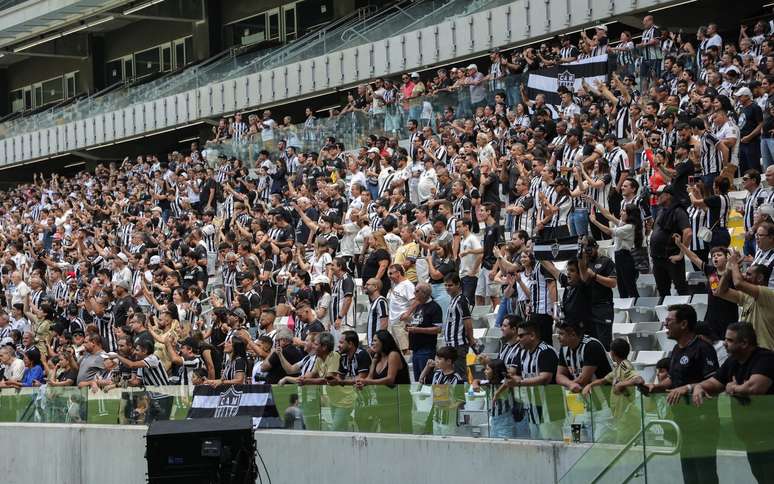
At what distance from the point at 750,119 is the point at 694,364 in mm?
7751

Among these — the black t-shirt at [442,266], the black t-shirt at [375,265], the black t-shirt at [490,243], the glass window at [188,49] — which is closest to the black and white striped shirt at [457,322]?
the black t-shirt at [442,266]

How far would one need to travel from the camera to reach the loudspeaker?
975 cm

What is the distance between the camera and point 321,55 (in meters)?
34.8

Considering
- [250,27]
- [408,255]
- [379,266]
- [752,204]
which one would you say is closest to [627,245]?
[752,204]

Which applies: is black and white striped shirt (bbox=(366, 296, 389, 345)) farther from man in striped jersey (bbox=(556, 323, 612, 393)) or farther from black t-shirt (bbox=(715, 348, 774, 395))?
black t-shirt (bbox=(715, 348, 774, 395))

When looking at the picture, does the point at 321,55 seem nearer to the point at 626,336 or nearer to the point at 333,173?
the point at 333,173

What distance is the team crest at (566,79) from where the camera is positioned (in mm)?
21094

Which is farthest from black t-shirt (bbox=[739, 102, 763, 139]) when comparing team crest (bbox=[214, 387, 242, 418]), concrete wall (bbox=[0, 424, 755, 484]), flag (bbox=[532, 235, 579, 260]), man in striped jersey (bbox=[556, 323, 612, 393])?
team crest (bbox=[214, 387, 242, 418])

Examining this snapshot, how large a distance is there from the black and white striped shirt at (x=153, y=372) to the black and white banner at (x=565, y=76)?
8.83 metres

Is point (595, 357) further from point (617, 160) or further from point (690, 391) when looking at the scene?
point (617, 160)

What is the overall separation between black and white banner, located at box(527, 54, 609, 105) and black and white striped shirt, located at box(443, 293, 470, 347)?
8214 mm

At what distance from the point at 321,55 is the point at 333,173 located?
12671mm

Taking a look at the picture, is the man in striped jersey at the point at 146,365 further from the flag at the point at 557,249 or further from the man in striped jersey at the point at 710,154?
the man in striped jersey at the point at 710,154

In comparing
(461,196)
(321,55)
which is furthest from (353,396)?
(321,55)
